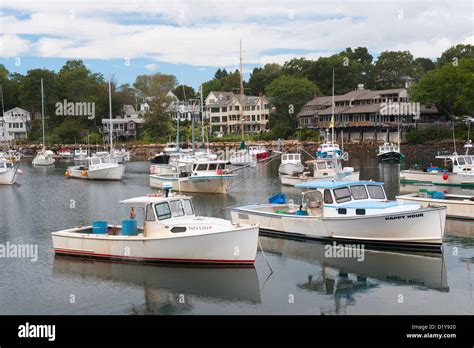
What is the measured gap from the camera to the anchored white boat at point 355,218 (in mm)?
27078

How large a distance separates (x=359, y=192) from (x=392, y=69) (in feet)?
385

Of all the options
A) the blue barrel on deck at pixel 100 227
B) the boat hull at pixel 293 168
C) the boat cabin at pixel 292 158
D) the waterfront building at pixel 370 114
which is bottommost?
the blue barrel on deck at pixel 100 227

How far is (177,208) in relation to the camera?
2633cm

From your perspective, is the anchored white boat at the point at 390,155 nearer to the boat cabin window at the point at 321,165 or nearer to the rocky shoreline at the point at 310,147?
the rocky shoreline at the point at 310,147

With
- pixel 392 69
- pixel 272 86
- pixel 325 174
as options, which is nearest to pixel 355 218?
pixel 325 174

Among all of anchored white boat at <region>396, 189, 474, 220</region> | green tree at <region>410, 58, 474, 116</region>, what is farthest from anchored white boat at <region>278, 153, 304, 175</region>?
green tree at <region>410, 58, 474, 116</region>

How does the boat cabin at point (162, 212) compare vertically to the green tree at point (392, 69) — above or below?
below

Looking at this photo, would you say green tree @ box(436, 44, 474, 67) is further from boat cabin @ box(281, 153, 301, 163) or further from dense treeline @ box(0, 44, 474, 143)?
boat cabin @ box(281, 153, 301, 163)

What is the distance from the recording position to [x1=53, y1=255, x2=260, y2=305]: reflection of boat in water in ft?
74.5

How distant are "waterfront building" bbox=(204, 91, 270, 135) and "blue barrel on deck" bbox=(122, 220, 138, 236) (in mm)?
107412

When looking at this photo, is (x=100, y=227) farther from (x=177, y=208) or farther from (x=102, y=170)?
(x=102, y=170)

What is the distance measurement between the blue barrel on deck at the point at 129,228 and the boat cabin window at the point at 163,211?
1.49 metres

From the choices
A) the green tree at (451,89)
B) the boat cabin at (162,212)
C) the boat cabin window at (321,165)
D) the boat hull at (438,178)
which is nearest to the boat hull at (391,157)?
the green tree at (451,89)
